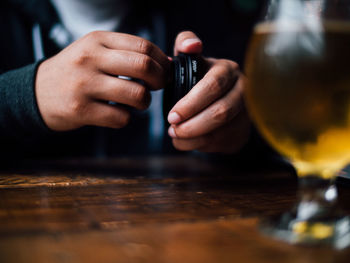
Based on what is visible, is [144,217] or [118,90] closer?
[144,217]

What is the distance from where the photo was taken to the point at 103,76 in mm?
541

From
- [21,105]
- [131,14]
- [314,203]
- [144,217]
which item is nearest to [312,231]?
[314,203]

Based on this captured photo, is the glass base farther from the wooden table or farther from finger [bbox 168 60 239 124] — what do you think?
finger [bbox 168 60 239 124]

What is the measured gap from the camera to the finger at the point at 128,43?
538 mm

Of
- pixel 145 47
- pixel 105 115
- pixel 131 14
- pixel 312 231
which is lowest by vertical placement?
pixel 312 231

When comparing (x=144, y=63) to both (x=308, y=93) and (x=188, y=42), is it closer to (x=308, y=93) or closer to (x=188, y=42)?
(x=188, y=42)

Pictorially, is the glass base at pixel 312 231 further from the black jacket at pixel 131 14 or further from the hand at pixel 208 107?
the black jacket at pixel 131 14

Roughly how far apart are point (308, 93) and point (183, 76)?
0.95 feet

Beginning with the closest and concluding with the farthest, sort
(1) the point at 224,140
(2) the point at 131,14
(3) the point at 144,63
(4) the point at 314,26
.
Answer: (4) the point at 314,26
(3) the point at 144,63
(1) the point at 224,140
(2) the point at 131,14

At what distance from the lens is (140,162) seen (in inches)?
30.0

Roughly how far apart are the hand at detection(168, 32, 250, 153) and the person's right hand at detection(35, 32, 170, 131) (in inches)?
2.2

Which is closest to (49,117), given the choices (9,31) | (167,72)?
(167,72)

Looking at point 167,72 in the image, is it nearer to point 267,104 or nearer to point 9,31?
point 267,104

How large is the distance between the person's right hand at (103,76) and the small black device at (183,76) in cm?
2
